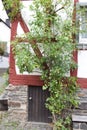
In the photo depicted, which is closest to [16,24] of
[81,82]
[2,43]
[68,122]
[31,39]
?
[31,39]

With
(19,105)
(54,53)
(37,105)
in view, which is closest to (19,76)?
(19,105)

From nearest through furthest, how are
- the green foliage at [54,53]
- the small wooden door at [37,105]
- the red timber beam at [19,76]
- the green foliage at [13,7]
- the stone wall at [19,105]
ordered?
the green foliage at [54,53] → the green foliage at [13,7] → the red timber beam at [19,76] → the stone wall at [19,105] → the small wooden door at [37,105]

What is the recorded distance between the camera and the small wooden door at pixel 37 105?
860 cm

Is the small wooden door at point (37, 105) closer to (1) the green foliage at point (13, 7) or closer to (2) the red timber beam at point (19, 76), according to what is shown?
(2) the red timber beam at point (19, 76)

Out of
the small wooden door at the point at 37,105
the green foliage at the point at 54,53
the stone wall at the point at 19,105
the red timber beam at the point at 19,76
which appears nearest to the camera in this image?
the green foliage at the point at 54,53

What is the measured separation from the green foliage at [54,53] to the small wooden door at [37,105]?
0.55 m

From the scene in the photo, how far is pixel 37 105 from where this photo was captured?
341 inches

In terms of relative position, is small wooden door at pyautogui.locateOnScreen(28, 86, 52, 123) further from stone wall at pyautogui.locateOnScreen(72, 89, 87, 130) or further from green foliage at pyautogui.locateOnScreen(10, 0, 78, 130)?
stone wall at pyautogui.locateOnScreen(72, 89, 87, 130)

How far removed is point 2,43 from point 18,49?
55.1 feet

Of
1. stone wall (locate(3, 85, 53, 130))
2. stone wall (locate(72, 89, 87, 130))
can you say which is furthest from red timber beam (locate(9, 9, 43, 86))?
stone wall (locate(72, 89, 87, 130))

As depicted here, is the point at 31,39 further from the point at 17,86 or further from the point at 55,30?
the point at 17,86

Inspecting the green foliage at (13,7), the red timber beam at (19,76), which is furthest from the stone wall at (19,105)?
the green foliage at (13,7)

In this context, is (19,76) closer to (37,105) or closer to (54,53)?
(37,105)

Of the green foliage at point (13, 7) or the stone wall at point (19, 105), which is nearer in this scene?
the green foliage at point (13, 7)
